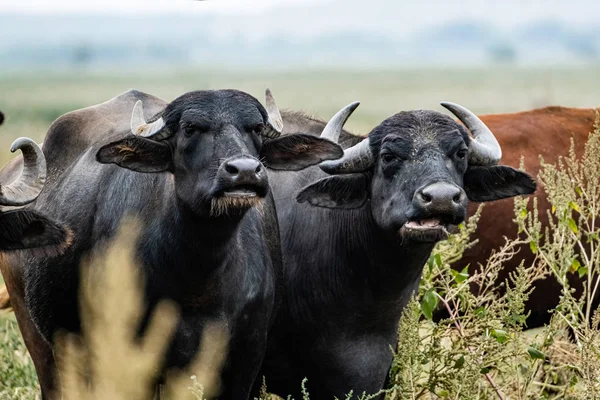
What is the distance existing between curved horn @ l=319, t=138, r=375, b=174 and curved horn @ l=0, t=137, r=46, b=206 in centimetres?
181

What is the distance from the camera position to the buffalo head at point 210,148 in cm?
597

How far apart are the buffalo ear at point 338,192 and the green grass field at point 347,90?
30691mm

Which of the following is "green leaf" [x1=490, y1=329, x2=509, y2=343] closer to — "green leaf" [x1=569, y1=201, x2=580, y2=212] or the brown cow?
"green leaf" [x1=569, y1=201, x2=580, y2=212]

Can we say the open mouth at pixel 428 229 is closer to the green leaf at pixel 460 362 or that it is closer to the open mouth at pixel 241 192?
the green leaf at pixel 460 362

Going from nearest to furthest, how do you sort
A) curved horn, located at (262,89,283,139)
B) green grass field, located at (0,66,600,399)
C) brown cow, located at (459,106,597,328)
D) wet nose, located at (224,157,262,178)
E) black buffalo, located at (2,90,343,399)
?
wet nose, located at (224,157,262,178)
black buffalo, located at (2,90,343,399)
curved horn, located at (262,89,283,139)
brown cow, located at (459,106,597,328)
green grass field, located at (0,66,600,399)

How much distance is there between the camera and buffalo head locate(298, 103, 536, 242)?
6.54 metres

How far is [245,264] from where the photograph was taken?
6.66 meters

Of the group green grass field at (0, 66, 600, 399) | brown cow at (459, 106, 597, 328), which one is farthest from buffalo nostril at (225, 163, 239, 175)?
green grass field at (0, 66, 600, 399)

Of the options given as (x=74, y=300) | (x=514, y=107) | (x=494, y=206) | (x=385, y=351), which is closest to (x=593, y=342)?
(x=385, y=351)

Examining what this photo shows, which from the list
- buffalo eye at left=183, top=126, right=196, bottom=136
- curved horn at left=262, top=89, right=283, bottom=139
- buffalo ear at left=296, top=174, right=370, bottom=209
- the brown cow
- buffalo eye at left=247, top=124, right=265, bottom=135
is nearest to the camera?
buffalo eye at left=183, top=126, right=196, bottom=136

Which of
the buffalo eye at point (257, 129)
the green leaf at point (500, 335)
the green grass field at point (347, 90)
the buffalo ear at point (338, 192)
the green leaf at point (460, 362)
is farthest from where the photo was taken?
the green grass field at point (347, 90)

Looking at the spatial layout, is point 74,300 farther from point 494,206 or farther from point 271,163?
point 494,206

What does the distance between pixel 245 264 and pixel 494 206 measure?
Result: 3136 millimetres

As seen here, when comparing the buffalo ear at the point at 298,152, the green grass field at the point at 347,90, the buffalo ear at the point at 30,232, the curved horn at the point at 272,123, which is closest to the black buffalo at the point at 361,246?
the buffalo ear at the point at 298,152
